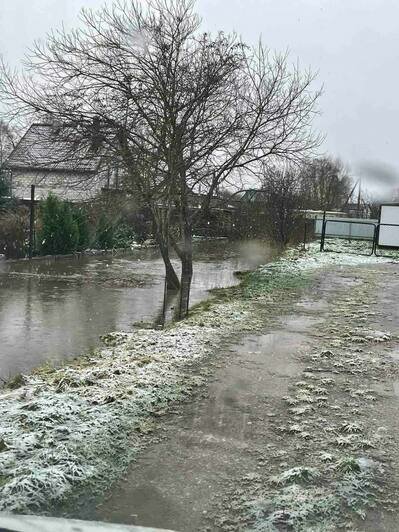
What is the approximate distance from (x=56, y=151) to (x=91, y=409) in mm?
7783

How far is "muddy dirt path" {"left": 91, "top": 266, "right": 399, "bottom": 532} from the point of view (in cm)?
291

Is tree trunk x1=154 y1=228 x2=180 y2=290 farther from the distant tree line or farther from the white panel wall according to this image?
the white panel wall

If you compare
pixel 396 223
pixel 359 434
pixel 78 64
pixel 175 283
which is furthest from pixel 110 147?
pixel 396 223

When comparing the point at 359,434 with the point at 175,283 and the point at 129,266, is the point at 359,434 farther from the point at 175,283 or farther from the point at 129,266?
the point at 129,266

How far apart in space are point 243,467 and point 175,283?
9.10 meters

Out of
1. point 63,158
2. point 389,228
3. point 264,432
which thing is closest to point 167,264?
point 63,158

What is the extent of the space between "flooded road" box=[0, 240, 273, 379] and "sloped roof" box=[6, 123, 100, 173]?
248 cm

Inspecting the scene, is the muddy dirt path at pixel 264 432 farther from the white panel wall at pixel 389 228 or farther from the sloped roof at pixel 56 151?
the white panel wall at pixel 389 228

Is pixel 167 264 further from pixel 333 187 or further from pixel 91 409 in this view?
pixel 333 187

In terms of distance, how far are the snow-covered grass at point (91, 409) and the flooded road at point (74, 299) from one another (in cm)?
72

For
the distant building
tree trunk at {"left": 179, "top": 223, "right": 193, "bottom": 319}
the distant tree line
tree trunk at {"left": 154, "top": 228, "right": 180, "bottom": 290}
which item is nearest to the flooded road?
tree trunk at {"left": 154, "top": 228, "right": 180, "bottom": 290}

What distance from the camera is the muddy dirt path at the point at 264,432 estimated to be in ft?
9.56

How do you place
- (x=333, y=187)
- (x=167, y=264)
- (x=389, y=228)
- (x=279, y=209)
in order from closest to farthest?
1. (x=167, y=264)
2. (x=389, y=228)
3. (x=279, y=209)
4. (x=333, y=187)

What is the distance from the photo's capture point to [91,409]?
400 cm
